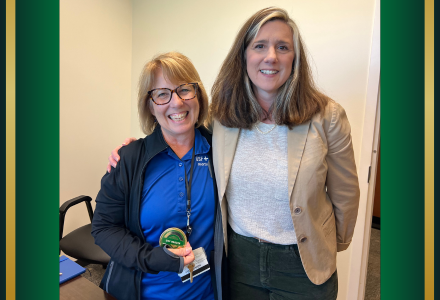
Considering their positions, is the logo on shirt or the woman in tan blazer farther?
the logo on shirt

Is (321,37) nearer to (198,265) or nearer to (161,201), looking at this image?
(161,201)

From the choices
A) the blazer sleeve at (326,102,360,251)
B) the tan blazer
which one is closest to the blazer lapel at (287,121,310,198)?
the tan blazer

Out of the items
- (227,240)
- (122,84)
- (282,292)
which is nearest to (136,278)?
(227,240)

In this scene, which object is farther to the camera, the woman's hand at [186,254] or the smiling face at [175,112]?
the smiling face at [175,112]

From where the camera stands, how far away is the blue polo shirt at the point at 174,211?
111 centimetres

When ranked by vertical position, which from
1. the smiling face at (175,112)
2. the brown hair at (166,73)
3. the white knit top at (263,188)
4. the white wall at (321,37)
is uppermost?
the white wall at (321,37)

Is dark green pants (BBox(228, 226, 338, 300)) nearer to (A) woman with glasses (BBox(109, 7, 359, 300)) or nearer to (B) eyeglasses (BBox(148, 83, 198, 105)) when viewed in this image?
(A) woman with glasses (BBox(109, 7, 359, 300))

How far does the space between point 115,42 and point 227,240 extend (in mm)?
2672

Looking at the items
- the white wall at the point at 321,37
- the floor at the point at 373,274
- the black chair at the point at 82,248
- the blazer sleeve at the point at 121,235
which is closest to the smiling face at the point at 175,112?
the blazer sleeve at the point at 121,235

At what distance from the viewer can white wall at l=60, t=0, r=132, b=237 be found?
261 centimetres
